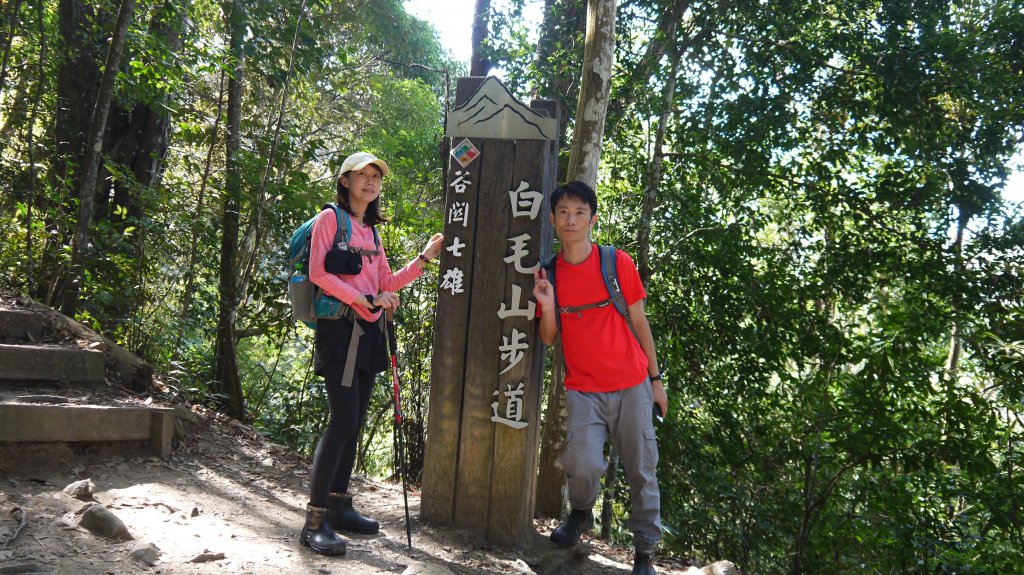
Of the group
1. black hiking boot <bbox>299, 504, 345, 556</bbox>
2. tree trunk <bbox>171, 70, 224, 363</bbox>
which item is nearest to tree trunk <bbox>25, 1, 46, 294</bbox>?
tree trunk <bbox>171, 70, 224, 363</bbox>

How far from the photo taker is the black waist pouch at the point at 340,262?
313 cm

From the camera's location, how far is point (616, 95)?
→ 700 cm

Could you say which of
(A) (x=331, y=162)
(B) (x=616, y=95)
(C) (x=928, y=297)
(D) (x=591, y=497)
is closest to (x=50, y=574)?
(D) (x=591, y=497)

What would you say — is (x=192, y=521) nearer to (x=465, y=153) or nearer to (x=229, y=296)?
(x=465, y=153)

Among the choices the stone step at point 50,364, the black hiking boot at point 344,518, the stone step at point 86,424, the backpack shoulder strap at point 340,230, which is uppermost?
the backpack shoulder strap at point 340,230

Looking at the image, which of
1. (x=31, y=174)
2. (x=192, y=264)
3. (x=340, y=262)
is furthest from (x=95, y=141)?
(x=340, y=262)

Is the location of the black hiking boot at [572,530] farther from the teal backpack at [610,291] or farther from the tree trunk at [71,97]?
the tree trunk at [71,97]

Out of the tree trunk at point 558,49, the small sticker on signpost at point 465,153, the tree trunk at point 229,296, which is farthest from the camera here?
the tree trunk at point 558,49

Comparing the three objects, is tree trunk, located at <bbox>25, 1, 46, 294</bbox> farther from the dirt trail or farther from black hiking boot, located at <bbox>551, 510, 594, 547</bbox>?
black hiking boot, located at <bbox>551, 510, 594, 547</bbox>

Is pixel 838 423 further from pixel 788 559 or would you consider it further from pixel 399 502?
pixel 399 502

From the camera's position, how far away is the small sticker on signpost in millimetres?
3842

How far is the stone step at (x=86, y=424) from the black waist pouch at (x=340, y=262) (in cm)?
186

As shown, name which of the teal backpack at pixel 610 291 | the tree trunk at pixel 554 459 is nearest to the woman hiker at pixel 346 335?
the teal backpack at pixel 610 291

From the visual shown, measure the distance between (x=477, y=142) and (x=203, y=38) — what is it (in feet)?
15.8
